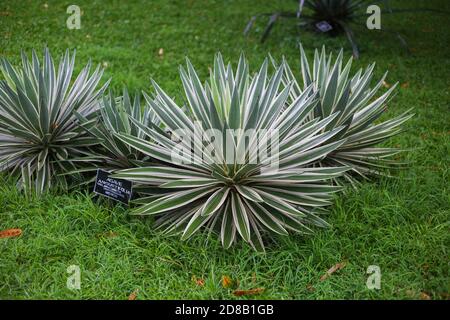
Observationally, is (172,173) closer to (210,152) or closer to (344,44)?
(210,152)

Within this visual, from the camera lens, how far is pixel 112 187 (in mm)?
3473

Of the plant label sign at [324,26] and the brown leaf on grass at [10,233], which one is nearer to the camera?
the brown leaf on grass at [10,233]

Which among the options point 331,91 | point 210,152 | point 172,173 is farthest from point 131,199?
point 331,91

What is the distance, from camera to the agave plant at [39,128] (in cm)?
361

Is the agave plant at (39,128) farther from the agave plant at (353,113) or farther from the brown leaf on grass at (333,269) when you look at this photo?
the brown leaf on grass at (333,269)

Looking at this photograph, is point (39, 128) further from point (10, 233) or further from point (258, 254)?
point (258, 254)

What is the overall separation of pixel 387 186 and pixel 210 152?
5.02 ft

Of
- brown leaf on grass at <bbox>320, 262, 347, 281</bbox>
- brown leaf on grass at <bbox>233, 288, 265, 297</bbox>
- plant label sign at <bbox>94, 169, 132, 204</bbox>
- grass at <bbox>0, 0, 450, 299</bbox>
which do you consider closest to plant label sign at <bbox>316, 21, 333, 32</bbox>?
grass at <bbox>0, 0, 450, 299</bbox>

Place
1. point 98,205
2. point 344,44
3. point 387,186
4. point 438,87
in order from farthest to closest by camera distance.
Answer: point 344,44, point 438,87, point 387,186, point 98,205

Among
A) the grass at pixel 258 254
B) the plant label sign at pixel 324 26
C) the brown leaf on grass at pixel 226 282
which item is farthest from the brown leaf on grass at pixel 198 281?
the plant label sign at pixel 324 26

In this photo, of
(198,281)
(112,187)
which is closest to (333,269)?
(198,281)

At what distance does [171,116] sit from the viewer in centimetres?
335

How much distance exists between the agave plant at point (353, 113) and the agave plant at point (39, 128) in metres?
1.69

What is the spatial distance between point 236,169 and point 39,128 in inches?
60.4
